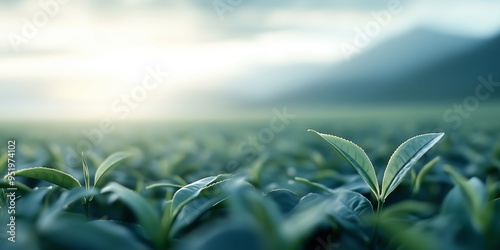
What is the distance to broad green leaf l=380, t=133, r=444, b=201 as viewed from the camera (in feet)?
2.82

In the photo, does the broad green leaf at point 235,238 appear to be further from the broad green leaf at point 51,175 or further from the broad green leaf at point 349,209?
the broad green leaf at point 51,175

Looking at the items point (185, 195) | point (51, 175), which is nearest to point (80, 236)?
point (185, 195)

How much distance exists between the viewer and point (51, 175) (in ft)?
2.97

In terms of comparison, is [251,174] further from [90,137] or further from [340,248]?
[90,137]

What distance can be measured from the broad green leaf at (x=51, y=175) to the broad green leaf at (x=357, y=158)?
0.49 m

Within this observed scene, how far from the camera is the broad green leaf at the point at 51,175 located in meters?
0.89

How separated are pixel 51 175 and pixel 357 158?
1.91ft

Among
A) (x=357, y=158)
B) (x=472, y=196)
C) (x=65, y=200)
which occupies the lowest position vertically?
(x=472, y=196)

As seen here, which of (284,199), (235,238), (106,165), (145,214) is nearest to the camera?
(235,238)

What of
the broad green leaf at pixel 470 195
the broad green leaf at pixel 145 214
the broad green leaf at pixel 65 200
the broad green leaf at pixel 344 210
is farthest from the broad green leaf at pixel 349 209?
the broad green leaf at pixel 65 200

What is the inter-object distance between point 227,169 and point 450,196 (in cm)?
97

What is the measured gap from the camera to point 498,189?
1.08m

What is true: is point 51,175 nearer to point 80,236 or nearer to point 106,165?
point 106,165

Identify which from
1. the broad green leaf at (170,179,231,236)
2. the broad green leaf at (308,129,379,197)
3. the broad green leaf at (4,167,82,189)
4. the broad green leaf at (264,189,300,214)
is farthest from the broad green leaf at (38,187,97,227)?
the broad green leaf at (308,129,379,197)
